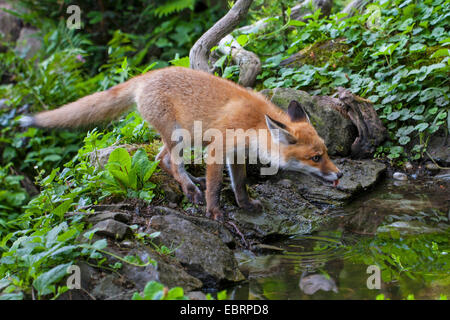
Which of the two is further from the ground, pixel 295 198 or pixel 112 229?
pixel 295 198

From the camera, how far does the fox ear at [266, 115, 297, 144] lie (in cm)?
436

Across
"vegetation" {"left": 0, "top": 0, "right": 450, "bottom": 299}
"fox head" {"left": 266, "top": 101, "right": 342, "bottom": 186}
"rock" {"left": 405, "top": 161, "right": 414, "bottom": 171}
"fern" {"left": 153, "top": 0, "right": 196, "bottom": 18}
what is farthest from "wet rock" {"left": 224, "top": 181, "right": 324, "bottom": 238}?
"fern" {"left": 153, "top": 0, "right": 196, "bottom": 18}

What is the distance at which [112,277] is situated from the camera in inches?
130

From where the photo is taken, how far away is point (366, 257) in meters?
3.85

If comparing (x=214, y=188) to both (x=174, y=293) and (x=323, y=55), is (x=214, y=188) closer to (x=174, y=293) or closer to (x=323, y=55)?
(x=174, y=293)

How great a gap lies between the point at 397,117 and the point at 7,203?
7.80 meters

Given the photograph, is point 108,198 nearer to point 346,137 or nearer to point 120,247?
point 120,247

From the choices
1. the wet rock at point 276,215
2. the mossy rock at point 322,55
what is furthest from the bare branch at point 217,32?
the wet rock at point 276,215

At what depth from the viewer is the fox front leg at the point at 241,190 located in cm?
486

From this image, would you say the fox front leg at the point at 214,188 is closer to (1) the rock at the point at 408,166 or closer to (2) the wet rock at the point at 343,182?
(2) the wet rock at the point at 343,182

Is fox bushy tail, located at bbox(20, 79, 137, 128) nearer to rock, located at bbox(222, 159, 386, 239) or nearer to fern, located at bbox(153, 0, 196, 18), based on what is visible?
rock, located at bbox(222, 159, 386, 239)

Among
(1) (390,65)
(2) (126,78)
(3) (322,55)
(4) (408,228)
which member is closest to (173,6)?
(2) (126,78)

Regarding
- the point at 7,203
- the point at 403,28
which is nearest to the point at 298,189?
the point at 403,28

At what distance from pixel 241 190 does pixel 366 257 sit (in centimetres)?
165
